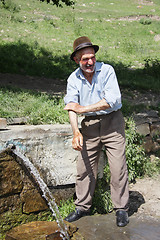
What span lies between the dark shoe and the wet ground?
0.05 meters

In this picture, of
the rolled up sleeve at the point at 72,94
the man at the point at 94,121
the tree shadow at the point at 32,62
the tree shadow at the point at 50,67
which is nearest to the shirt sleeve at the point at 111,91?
the man at the point at 94,121

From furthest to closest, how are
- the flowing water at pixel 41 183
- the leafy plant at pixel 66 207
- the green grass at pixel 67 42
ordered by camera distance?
the green grass at pixel 67 42 < the leafy plant at pixel 66 207 < the flowing water at pixel 41 183

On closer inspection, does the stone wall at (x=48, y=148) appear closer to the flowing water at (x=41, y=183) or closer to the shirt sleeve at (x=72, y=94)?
the flowing water at (x=41, y=183)

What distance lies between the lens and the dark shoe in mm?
3486

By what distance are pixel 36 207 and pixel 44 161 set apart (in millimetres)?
550

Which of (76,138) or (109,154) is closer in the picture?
(76,138)

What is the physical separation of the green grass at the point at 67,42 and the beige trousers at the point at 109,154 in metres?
4.77

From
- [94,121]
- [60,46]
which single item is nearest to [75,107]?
[94,121]

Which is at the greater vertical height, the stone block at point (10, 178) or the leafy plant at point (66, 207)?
the stone block at point (10, 178)

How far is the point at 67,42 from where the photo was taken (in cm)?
1304

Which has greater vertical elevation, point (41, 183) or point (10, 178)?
point (10, 178)

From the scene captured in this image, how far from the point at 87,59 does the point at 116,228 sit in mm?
1902

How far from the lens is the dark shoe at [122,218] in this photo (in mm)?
3486

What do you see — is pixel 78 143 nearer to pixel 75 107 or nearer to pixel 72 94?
pixel 75 107
